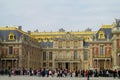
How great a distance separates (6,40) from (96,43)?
18.0 meters

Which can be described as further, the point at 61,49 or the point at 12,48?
the point at 61,49

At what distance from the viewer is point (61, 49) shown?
10125cm

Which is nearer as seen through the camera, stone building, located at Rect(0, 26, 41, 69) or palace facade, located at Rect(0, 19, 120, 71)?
palace facade, located at Rect(0, 19, 120, 71)

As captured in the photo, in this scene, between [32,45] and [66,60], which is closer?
[32,45]

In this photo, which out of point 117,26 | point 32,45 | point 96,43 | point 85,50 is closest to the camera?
point 117,26

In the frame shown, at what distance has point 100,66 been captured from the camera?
78.2 meters

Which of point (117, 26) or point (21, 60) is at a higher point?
point (117, 26)

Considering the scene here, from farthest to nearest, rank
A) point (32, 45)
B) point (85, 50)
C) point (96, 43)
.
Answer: point (85, 50)
point (32, 45)
point (96, 43)

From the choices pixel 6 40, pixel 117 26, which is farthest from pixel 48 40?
pixel 117 26

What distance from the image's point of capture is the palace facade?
77812 mm

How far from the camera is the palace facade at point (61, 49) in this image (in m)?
77.8

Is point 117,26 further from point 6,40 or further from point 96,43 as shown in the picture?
point 6,40

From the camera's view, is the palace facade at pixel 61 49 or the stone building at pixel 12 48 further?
the stone building at pixel 12 48

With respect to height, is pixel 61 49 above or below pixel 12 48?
below
